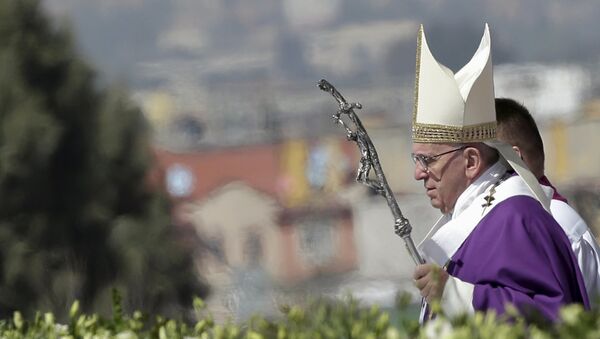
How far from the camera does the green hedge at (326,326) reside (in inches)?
108

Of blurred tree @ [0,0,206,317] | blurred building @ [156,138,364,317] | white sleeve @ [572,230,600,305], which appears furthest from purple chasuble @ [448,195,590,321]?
blurred building @ [156,138,364,317]

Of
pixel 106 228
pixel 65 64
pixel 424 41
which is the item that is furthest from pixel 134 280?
pixel 424 41

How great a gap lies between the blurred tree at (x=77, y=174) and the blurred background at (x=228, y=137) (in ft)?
0.15

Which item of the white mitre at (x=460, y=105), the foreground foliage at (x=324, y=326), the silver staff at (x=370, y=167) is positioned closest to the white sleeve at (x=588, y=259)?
the white mitre at (x=460, y=105)

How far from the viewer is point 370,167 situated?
4035mm

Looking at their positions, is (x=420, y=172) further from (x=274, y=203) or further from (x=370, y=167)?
(x=274, y=203)

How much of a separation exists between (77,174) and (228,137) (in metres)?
18.7

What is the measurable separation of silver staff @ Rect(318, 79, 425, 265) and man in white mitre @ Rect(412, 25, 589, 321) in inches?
3.3

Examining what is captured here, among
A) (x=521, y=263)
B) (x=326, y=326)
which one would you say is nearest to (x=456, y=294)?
(x=521, y=263)

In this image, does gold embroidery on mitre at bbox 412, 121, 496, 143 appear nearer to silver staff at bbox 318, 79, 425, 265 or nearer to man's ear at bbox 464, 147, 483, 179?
man's ear at bbox 464, 147, 483, 179

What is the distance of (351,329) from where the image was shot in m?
3.01

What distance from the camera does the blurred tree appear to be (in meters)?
38.8

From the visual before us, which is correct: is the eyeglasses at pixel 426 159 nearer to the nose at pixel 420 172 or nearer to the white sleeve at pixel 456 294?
the nose at pixel 420 172

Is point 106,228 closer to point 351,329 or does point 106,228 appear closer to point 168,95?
point 168,95
